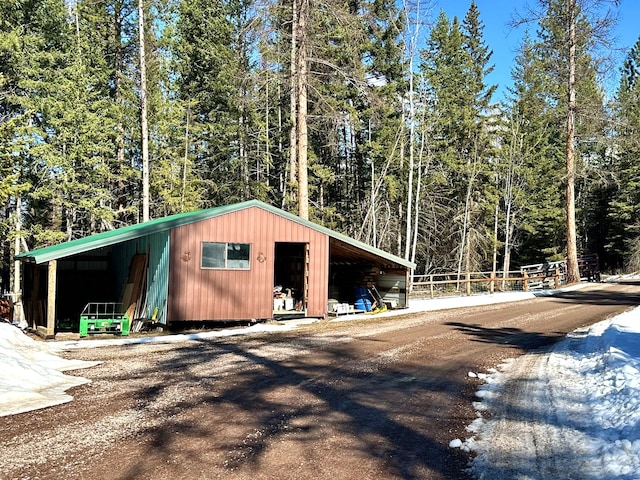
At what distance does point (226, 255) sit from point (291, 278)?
13.3ft

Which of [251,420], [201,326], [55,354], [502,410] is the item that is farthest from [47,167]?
[502,410]

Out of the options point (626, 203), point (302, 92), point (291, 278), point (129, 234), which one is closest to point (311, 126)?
point (302, 92)

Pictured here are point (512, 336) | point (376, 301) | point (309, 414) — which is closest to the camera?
point (309, 414)

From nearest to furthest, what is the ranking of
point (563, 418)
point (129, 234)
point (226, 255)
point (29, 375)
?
point (563, 418)
point (29, 375)
point (129, 234)
point (226, 255)

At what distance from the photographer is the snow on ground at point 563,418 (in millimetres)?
4074

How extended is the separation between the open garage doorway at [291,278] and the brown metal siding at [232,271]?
0.82 ft

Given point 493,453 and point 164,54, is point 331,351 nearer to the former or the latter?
point 493,453

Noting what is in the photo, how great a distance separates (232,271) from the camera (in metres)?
13.2

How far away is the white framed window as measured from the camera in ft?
42.4

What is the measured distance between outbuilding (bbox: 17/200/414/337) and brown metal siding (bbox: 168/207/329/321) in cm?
2

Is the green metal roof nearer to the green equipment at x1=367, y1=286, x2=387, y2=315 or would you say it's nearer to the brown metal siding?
the brown metal siding

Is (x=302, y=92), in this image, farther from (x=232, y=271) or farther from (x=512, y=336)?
(x=512, y=336)

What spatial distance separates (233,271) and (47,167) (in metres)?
11.3

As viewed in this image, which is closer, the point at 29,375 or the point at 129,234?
the point at 29,375
